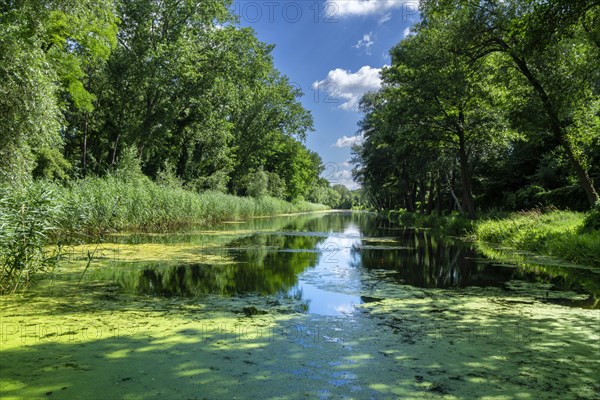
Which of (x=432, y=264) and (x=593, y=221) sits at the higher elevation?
(x=593, y=221)

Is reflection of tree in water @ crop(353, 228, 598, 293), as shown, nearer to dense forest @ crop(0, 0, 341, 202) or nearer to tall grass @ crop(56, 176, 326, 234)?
tall grass @ crop(56, 176, 326, 234)

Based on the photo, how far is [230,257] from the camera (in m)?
11.0

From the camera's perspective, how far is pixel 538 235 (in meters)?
12.8

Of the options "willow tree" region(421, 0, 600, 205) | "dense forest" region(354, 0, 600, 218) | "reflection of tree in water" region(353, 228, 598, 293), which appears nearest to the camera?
"reflection of tree in water" region(353, 228, 598, 293)

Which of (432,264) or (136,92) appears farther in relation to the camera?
(136,92)

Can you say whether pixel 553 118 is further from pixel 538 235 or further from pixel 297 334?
pixel 297 334

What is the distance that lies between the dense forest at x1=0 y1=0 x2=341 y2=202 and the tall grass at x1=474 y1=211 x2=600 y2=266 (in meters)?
14.3

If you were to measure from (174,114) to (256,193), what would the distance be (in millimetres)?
16974

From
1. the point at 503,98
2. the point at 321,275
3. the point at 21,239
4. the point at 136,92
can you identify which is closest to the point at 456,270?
the point at 321,275

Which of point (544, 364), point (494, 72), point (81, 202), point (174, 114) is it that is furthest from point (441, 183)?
point (544, 364)

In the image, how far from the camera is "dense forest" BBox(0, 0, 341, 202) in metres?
9.95

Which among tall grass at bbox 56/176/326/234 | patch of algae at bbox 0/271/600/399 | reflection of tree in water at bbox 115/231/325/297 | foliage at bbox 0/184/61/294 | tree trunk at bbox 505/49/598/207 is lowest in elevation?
patch of algae at bbox 0/271/600/399

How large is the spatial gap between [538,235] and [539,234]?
0.18 feet

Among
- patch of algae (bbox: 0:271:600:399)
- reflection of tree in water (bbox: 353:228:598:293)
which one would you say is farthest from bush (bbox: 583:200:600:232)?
patch of algae (bbox: 0:271:600:399)
